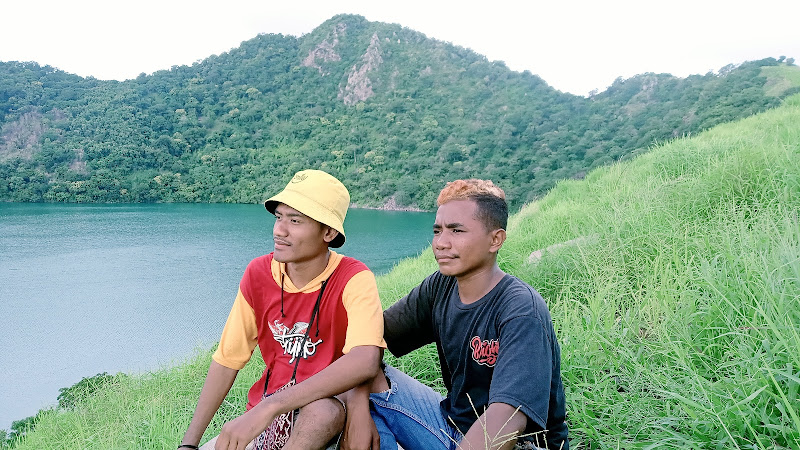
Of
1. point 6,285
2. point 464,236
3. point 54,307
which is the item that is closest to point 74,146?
point 6,285

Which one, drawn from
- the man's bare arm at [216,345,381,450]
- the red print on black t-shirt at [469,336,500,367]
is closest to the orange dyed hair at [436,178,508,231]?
the red print on black t-shirt at [469,336,500,367]

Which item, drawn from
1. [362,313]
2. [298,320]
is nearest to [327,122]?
[298,320]

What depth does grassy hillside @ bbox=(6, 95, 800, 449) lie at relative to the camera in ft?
4.35

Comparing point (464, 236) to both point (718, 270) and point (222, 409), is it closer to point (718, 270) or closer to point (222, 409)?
point (718, 270)

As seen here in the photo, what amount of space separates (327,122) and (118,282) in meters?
47.6

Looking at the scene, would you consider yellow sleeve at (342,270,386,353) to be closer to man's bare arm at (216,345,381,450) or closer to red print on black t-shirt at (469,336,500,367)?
man's bare arm at (216,345,381,450)

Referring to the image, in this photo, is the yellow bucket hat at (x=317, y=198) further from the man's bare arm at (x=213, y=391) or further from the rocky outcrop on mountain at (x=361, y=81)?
the rocky outcrop on mountain at (x=361, y=81)

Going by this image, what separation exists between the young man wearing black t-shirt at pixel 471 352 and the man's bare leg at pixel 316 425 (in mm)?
50

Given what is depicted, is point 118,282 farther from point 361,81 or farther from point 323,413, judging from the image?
point 361,81

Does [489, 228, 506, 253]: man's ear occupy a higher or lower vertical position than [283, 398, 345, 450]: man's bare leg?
higher

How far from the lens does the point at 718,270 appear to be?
190 centimetres

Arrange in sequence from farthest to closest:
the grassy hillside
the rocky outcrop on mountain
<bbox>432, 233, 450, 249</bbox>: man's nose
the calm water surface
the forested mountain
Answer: the rocky outcrop on mountain < the forested mountain < the calm water surface < <bbox>432, 233, 450, 249</bbox>: man's nose < the grassy hillside

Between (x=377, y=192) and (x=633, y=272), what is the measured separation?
44.1m

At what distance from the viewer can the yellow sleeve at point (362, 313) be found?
62.4 inches
